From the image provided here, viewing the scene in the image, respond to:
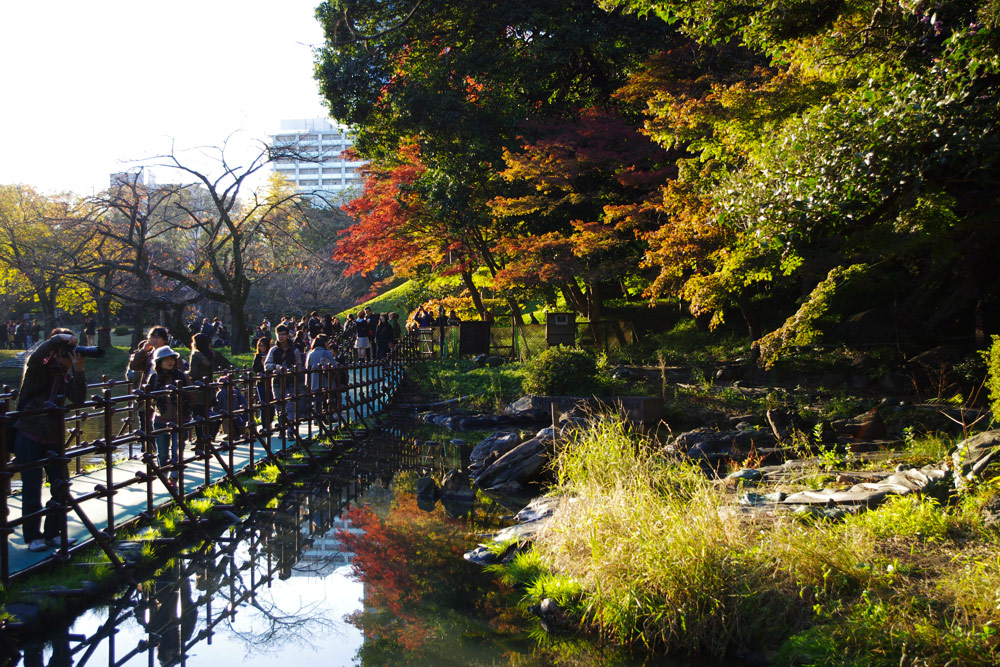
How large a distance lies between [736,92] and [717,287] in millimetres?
3083

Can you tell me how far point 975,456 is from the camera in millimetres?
6047

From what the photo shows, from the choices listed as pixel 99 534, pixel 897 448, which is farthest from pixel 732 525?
pixel 897 448

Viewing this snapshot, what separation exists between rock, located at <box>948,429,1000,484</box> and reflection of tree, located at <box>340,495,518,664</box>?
145 inches

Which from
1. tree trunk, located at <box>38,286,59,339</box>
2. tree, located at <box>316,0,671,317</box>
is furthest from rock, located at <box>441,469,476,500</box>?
tree trunk, located at <box>38,286,59,339</box>

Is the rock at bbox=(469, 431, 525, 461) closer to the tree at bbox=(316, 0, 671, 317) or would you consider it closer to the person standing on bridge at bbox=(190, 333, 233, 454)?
the person standing on bridge at bbox=(190, 333, 233, 454)

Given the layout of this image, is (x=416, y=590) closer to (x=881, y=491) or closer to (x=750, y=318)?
(x=881, y=491)

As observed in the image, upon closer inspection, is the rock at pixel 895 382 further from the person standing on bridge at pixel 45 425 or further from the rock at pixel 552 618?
the person standing on bridge at pixel 45 425

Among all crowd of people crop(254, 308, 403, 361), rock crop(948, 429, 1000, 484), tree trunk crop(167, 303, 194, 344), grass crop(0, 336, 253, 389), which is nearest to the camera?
rock crop(948, 429, 1000, 484)

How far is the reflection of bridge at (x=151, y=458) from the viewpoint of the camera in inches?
223

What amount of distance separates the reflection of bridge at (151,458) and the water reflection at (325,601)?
0.57 m

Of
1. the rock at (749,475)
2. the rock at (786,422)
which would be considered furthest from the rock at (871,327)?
the rock at (749,475)

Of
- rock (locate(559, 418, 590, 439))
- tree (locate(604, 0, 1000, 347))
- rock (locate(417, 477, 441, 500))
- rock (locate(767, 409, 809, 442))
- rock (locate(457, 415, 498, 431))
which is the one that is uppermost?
tree (locate(604, 0, 1000, 347))

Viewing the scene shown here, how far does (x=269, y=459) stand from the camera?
9969 millimetres

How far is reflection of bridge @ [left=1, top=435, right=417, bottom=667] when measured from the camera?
4980 millimetres
